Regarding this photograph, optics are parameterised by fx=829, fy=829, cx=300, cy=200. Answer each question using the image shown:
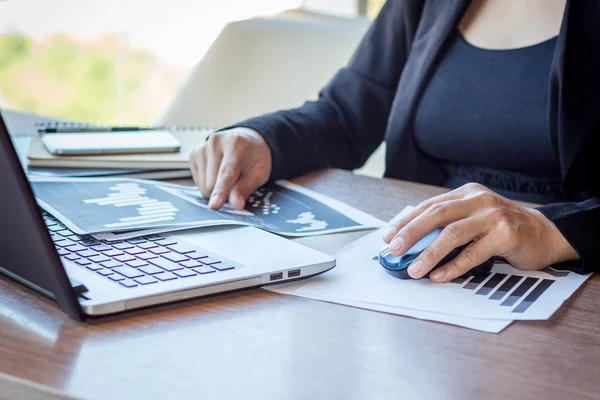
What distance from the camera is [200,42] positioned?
443 cm

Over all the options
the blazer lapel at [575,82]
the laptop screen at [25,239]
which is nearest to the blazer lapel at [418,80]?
the blazer lapel at [575,82]

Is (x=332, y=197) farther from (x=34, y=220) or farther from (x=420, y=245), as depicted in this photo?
(x=34, y=220)

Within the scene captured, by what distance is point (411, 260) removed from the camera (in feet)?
2.65

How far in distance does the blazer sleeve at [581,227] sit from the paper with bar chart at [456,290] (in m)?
0.02

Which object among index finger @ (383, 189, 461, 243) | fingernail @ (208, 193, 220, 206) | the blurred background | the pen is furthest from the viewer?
the blurred background

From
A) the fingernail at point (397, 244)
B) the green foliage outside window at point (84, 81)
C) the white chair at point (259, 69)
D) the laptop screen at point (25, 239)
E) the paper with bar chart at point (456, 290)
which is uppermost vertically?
the laptop screen at point (25, 239)

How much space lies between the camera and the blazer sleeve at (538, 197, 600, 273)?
33.9 inches

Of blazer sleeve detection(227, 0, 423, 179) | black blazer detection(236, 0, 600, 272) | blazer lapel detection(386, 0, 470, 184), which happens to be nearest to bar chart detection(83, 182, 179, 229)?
black blazer detection(236, 0, 600, 272)

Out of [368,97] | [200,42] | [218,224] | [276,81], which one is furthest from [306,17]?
[200,42]

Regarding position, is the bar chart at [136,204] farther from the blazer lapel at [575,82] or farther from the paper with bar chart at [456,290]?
the blazer lapel at [575,82]

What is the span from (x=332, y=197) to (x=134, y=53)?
405 centimetres

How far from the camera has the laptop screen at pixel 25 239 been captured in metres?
0.62

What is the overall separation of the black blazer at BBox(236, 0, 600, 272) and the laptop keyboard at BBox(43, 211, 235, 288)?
16.0 inches

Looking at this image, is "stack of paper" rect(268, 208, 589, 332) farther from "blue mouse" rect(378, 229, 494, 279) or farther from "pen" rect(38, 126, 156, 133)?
"pen" rect(38, 126, 156, 133)
